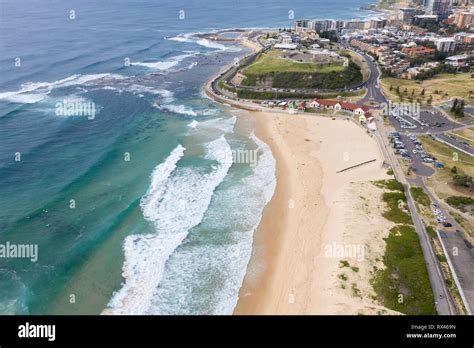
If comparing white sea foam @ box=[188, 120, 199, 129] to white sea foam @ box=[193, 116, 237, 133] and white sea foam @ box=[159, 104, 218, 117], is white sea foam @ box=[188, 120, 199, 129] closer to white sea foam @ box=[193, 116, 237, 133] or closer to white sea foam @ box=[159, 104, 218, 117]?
white sea foam @ box=[193, 116, 237, 133]

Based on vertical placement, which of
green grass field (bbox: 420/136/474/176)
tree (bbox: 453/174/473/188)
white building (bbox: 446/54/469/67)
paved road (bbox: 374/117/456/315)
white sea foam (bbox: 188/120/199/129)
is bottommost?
paved road (bbox: 374/117/456/315)

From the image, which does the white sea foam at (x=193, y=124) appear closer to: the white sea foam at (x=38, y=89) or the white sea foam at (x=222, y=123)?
the white sea foam at (x=222, y=123)

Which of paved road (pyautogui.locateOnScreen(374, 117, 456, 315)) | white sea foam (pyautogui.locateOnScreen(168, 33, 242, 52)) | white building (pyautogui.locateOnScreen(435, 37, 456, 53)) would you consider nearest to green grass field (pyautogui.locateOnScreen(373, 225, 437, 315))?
paved road (pyautogui.locateOnScreen(374, 117, 456, 315))

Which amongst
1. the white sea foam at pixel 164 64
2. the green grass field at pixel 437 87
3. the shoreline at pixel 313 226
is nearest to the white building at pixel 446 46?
the green grass field at pixel 437 87

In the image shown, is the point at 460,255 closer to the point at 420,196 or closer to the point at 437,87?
the point at 420,196

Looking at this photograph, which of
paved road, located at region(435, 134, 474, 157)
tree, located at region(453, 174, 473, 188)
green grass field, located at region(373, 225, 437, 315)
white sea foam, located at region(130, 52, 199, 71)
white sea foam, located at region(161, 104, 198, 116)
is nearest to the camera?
green grass field, located at region(373, 225, 437, 315)

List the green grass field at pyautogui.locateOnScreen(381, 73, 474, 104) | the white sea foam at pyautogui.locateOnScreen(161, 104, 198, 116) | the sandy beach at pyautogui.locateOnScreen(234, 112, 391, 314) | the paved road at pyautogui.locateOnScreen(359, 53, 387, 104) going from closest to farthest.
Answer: the sandy beach at pyautogui.locateOnScreen(234, 112, 391, 314) < the white sea foam at pyautogui.locateOnScreen(161, 104, 198, 116) < the paved road at pyautogui.locateOnScreen(359, 53, 387, 104) < the green grass field at pyautogui.locateOnScreen(381, 73, 474, 104)
